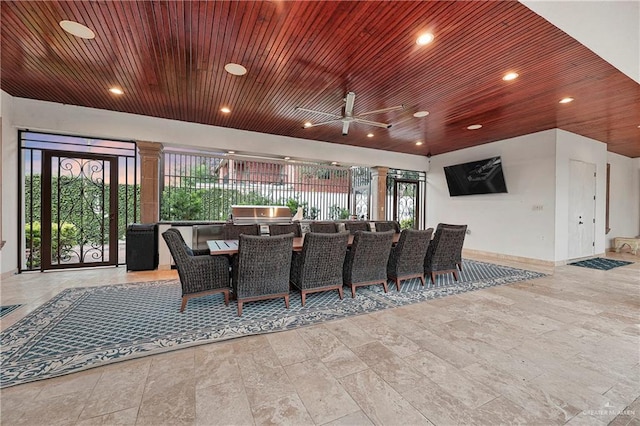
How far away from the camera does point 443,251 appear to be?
420cm

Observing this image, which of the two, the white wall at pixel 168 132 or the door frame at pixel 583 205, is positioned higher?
the white wall at pixel 168 132

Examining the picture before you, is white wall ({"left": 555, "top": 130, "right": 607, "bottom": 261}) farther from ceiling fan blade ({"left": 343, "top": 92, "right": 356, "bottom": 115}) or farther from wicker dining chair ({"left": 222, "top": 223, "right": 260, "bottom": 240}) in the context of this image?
wicker dining chair ({"left": 222, "top": 223, "right": 260, "bottom": 240})

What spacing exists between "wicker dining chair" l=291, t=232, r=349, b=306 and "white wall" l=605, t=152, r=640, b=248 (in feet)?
29.5

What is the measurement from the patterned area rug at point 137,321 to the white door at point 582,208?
12.5 feet

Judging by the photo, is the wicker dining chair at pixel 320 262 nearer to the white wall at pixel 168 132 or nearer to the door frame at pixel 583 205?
the white wall at pixel 168 132

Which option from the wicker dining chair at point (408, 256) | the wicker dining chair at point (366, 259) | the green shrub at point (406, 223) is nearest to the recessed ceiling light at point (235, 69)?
the wicker dining chair at point (366, 259)

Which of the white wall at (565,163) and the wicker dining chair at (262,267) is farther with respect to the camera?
the white wall at (565,163)

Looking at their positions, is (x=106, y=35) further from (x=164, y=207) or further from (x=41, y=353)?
(x=164, y=207)

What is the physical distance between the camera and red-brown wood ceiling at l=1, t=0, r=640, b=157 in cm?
236

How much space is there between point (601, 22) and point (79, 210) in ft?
24.7

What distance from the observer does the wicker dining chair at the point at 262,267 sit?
8.94 feet

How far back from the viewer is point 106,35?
2674mm

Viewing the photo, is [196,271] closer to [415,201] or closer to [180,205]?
[180,205]

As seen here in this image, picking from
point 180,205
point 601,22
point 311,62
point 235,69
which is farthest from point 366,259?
point 180,205
